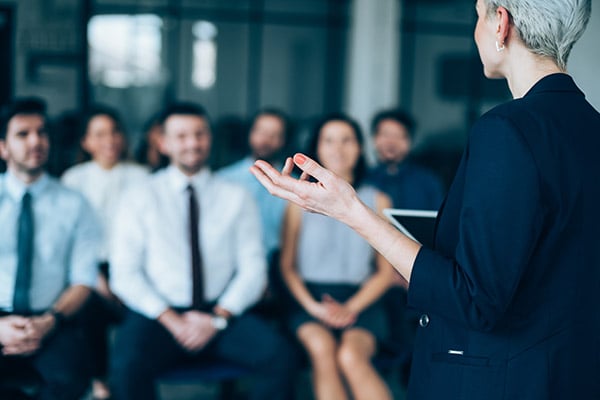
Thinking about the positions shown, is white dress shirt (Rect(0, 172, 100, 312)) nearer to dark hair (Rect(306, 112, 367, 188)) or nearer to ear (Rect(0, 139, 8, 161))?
ear (Rect(0, 139, 8, 161))

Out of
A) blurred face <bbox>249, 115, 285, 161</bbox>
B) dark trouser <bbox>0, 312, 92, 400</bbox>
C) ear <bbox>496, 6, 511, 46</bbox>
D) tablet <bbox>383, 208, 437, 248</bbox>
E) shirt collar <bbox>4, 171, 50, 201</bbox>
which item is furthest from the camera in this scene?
blurred face <bbox>249, 115, 285, 161</bbox>

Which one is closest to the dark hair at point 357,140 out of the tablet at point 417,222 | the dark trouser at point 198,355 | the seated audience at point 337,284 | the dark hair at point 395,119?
the seated audience at point 337,284

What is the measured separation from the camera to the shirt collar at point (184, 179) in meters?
3.68

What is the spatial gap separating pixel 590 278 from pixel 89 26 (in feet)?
23.3

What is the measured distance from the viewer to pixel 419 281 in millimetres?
1436

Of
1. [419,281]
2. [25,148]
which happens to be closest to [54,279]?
[25,148]

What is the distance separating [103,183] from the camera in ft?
16.3

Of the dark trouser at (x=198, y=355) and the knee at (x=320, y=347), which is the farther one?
the knee at (x=320, y=347)

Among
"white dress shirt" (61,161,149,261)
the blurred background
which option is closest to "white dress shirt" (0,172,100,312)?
"white dress shirt" (61,161,149,261)

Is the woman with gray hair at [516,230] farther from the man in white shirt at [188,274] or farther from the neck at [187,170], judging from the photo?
the neck at [187,170]

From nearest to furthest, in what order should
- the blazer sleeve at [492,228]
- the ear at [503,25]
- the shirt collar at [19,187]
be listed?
the blazer sleeve at [492,228] → the ear at [503,25] → the shirt collar at [19,187]

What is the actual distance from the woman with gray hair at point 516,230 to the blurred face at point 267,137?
12.6 feet

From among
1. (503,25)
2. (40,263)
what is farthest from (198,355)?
(503,25)

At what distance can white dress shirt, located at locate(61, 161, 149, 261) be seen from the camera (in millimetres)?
4887
